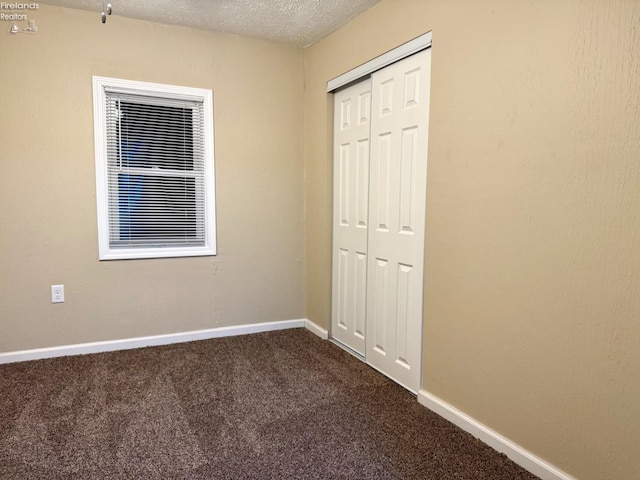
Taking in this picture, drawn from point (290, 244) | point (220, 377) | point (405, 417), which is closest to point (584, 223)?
point (405, 417)

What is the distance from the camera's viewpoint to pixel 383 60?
8.24 feet

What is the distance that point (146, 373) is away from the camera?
2.66 metres

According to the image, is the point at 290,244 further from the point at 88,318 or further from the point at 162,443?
the point at 162,443

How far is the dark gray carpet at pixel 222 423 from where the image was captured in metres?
1.71

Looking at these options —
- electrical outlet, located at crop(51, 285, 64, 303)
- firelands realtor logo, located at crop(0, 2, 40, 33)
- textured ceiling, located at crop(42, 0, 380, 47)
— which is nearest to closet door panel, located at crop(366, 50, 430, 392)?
textured ceiling, located at crop(42, 0, 380, 47)

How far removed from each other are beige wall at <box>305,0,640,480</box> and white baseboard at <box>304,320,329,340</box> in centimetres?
120

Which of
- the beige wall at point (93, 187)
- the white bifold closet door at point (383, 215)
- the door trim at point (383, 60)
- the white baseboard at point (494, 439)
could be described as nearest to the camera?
the white baseboard at point (494, 439)

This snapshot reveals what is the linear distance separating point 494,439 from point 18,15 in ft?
12.3

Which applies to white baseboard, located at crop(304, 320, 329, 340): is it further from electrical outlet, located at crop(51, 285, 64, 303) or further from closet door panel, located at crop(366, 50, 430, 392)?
electrical outlet, located at crop(51, 285, 64, 303)

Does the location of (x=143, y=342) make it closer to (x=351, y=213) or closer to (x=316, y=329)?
(x=316, y=329)

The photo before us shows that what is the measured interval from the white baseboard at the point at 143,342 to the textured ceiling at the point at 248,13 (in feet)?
7.78

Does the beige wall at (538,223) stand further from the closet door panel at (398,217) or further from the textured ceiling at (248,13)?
the textured ceiling at (248,13)

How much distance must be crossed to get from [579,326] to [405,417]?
1.01 meters

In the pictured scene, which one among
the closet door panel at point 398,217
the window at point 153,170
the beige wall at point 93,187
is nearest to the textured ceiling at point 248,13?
the beige wall at point 93,187
